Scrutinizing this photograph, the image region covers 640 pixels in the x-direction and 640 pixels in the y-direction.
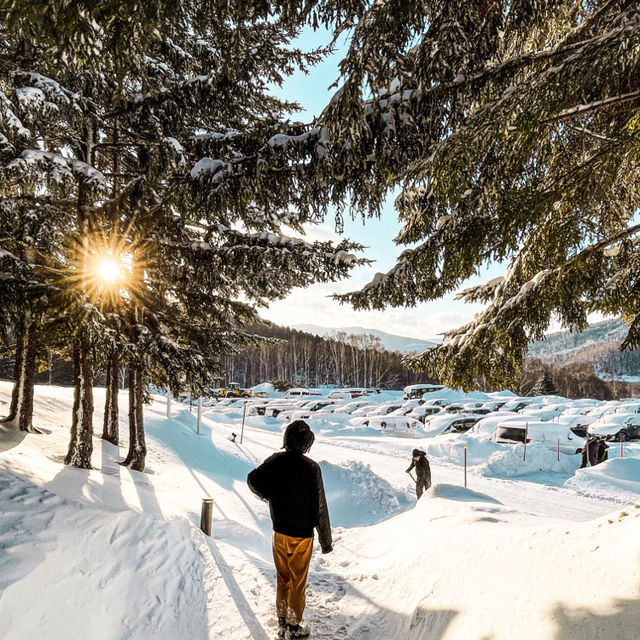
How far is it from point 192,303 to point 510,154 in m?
8.35

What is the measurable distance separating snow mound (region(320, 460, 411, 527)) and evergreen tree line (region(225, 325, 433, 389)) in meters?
61.3

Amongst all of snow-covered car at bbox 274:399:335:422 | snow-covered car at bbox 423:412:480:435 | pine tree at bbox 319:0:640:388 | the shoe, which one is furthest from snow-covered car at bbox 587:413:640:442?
the shoe

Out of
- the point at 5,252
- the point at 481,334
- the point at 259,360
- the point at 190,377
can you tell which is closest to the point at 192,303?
the point at 190,377

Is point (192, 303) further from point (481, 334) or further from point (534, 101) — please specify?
point (534, 101)

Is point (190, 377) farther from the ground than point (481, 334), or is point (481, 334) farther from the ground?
point (481, 334)

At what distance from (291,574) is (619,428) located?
22727 mm

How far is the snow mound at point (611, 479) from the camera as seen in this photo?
435 inches

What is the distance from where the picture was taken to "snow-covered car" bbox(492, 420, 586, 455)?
1681 centimetres

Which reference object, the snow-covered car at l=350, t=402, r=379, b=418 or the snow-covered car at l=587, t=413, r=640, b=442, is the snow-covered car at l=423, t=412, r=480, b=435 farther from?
the snow-covered car at l=350, t=402, r=379, b=418

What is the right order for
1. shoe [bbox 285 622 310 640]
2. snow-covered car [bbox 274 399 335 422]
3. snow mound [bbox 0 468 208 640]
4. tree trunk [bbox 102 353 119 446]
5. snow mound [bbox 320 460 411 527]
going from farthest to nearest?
snow-covered car [bbox 274 399 335 422], tree trunk [bbox 102 353 119 446], snow mound [bbox 320 460 411 527], shoe [bbox 285 622 310 640], snow mound [bbox 0 468 208 640]

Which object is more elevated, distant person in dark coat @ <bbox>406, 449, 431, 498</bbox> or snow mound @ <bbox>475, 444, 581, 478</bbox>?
distant person in dark coat @ <bbox>406, 449, 431, 498</bbox>

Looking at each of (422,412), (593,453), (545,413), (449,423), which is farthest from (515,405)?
(593,453)

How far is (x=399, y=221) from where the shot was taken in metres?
5.29

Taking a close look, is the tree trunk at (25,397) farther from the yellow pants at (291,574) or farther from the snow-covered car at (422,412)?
the snow-covered car at (422,412)
